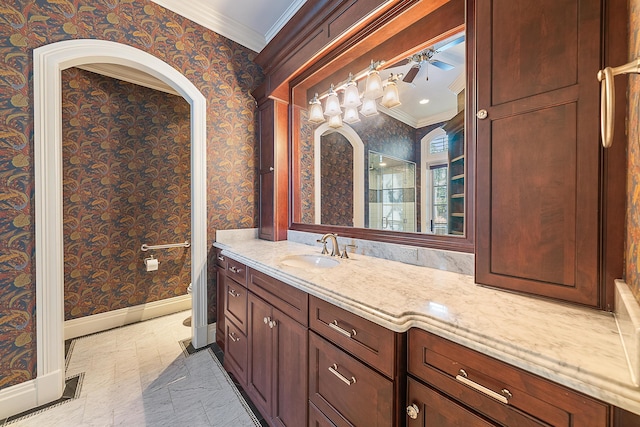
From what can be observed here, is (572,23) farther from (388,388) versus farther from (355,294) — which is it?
(388,388)

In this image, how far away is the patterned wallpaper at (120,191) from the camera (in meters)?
2.43

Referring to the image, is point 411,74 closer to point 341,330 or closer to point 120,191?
point 341,330

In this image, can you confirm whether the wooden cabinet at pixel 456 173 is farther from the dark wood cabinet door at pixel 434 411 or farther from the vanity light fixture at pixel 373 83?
the dark wood cabinet door at pixel 434 411

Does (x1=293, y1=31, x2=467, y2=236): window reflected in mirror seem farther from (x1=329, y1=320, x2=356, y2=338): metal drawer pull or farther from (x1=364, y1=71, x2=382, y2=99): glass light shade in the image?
(x1=329, y1=320, x2=356, y2=338): metal drawer pull

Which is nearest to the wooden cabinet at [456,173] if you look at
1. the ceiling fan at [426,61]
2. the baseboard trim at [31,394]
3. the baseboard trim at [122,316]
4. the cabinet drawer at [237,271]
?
the ceiling fan at [426,61]

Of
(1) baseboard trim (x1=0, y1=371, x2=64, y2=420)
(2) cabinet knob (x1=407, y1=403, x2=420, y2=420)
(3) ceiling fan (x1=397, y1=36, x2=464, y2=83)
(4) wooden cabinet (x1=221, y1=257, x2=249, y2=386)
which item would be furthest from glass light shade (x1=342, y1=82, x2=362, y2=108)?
(1) baseboard trim (x1=0, y1=371, x2=64, y2=420)

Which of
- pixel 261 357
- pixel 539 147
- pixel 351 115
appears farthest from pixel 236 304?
pixel 539 147

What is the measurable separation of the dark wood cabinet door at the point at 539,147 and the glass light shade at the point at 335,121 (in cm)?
112

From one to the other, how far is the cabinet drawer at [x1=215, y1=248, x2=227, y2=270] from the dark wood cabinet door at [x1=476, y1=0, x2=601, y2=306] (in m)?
1.77

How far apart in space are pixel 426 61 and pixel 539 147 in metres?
0.87

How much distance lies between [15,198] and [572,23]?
2.85 meters

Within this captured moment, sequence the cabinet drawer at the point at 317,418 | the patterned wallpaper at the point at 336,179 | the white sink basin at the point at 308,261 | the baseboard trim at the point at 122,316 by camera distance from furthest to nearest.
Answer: the baseboard trim at the point at 122,316
the patterned wallpaper at the point at 336,179
the white sink basin at the point at 308,261
the cabinet drawer at the point at 317,418

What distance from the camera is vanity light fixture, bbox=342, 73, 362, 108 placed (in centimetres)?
187

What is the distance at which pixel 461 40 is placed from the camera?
4.25 feet
